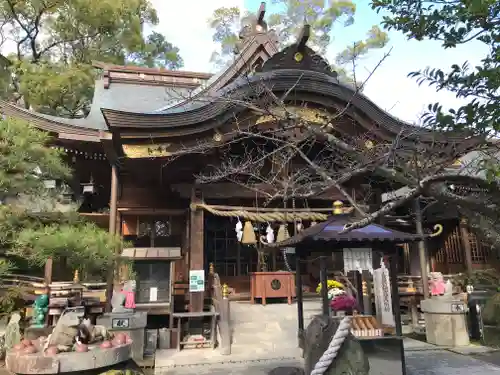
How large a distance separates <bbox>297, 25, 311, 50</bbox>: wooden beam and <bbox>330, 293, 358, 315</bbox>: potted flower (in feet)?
20.4

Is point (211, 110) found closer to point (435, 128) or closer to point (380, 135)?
point (380, 135)

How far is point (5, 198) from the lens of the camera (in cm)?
726

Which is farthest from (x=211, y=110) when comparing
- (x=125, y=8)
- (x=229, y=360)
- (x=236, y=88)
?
(x=125, y=8)

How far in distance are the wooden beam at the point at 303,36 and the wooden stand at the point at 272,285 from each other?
6.76 meters

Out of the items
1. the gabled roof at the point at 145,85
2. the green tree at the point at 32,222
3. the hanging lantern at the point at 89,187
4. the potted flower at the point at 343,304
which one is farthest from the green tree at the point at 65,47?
the potted flower at the point at 343,304

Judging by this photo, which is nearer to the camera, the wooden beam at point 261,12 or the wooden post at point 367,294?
the wooden post at point 367,294

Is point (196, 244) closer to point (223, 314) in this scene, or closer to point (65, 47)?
point (223, 314)

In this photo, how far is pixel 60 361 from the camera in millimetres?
5117

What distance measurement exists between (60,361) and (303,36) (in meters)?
8.55

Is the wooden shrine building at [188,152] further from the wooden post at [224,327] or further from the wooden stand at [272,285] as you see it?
the wooden stand at [272,285]

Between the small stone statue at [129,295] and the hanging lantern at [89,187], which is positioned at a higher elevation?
the hanging lantern at [89,187]

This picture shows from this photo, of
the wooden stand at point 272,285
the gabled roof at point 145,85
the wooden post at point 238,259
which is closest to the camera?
the gabled roof at point 145,85

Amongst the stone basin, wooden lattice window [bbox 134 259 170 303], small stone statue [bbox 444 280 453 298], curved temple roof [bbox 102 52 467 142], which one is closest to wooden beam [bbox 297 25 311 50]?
curved temple roof [bbox 102 52 467 142]

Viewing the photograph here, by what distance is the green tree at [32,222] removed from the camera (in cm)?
612
